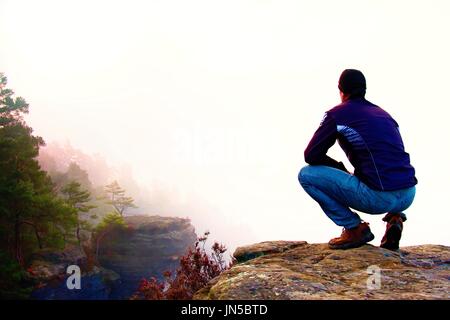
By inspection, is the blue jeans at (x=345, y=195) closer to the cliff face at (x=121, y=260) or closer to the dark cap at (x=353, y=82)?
the dark cap at (x=353, y=82)

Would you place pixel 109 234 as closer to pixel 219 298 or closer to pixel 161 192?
pixel 219 298

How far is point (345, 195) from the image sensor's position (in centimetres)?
461

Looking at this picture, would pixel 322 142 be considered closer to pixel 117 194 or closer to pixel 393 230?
pixel 393 230

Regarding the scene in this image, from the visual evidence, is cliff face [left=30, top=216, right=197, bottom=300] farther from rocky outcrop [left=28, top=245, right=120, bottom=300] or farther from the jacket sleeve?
the jacket sleeve

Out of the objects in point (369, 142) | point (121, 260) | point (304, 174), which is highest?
point (369, 142)

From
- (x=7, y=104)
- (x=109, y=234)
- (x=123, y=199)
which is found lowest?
(x=109, y=234)

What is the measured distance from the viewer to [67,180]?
58969 mm

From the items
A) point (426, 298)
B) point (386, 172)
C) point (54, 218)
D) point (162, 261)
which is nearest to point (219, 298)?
point (426, 298)

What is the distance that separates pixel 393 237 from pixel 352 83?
2.03 metres

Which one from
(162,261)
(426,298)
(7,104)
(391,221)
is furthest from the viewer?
(162,261)

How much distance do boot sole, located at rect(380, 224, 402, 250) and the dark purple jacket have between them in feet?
2.32

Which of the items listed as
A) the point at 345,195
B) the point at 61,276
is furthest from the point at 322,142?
the point at 61,276

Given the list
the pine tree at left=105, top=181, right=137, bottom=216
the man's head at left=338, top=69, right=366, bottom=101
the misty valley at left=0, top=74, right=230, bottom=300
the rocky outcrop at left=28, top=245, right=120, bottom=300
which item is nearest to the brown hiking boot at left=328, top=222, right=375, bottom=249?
the man's head at left=338, top=69, right=366, bottom=101
